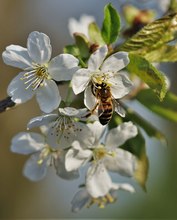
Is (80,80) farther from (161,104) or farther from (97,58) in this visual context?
(161,104)

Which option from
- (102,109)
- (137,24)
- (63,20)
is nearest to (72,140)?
(102,109)

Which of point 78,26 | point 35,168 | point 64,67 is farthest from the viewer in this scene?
point 78,26

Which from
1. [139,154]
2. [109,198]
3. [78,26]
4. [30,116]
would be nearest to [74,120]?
[139,154]

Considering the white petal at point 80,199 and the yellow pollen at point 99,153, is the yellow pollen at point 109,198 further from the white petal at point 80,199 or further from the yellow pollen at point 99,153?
the yellow pollen at point 99,153

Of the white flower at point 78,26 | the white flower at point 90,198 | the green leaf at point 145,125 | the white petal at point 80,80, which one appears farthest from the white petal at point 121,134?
the white flower at point 78,26

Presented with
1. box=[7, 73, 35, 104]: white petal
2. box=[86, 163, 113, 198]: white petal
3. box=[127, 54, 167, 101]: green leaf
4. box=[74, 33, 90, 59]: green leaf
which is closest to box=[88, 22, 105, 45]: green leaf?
box=[74, 33, 90, 59]: green leaf
